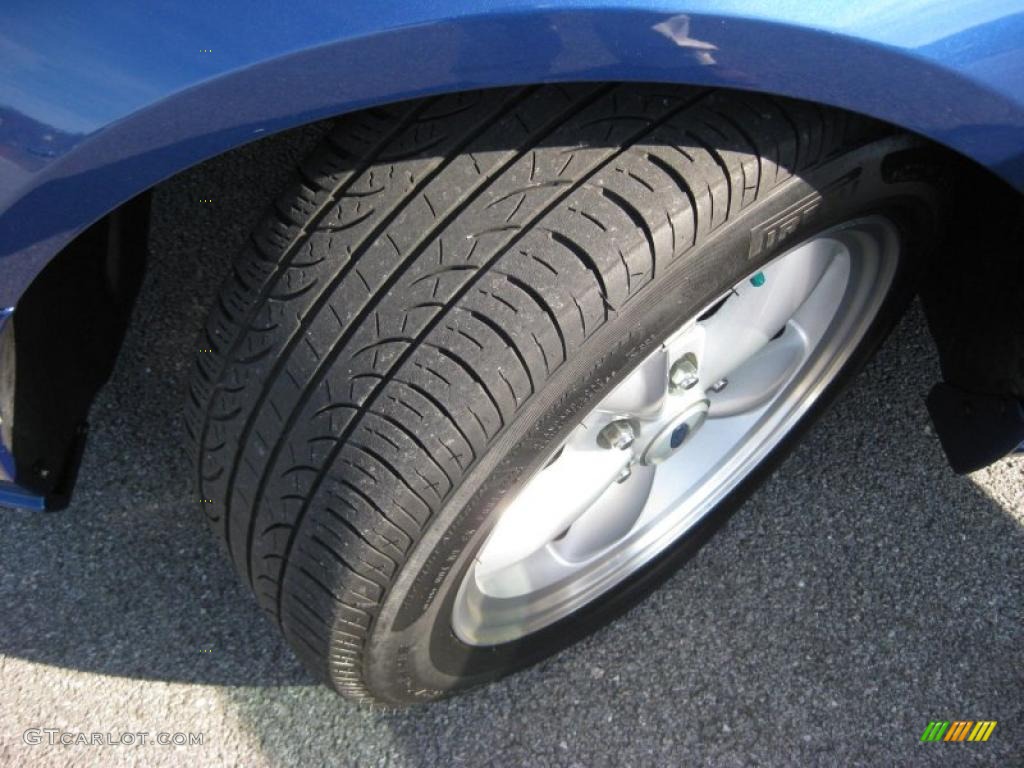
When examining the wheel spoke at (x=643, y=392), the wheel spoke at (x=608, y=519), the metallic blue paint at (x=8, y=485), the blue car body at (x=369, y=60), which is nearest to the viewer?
the blue car body at (x=369, y=60)

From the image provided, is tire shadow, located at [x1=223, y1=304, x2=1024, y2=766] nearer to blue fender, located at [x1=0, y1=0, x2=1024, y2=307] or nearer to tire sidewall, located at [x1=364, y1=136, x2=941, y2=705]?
tire sidewall, located at [x1=364, y1=136, x2=941, y2=705]

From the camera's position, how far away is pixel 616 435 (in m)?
1.53

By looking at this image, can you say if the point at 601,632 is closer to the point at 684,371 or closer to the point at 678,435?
the point at 678,435

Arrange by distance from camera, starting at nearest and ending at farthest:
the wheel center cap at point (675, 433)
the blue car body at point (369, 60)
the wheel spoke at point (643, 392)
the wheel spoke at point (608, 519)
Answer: the blue car body at point (369, 60) → the wheel spoke at point (643, 392) → the wheel center cap at point (675, 433) → the wheel spoke at point (608, 519)

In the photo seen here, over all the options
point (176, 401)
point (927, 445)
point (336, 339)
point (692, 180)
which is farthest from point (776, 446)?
point (176, 401)

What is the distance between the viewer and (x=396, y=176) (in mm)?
1087

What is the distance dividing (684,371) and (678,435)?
140mm

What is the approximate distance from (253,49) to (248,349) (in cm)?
41

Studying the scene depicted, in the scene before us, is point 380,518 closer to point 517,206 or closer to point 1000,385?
point 517,206

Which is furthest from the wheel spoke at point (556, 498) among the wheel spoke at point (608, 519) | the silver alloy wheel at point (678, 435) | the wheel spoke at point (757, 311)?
the wheel spoke at point (757, 311)

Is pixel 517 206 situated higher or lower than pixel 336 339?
higher

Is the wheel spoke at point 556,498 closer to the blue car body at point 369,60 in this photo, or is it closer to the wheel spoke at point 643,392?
the wheel spoke at point 643,392

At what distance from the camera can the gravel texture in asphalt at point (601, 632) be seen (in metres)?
1.66

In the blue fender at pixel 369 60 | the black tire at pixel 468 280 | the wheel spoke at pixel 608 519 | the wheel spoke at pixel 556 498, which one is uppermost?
the blue fender at pixel 369 60
